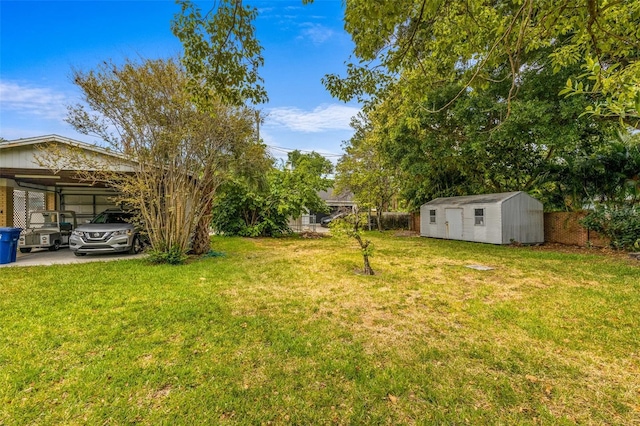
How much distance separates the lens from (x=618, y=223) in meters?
9.16

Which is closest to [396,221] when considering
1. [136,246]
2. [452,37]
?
[136,246]

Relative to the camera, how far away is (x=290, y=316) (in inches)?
160

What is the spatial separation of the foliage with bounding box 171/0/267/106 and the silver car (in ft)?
19.0

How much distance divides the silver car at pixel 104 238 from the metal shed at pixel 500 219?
41.2 ft

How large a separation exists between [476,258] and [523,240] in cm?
415

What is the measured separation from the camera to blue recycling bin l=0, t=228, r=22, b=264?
725 centimetres

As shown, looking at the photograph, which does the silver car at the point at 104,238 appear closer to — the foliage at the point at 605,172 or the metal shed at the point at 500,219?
the metal shed at the point at 500,219

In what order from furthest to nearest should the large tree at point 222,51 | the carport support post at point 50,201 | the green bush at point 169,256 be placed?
the carport support post at point 50,201, the green bush at point 169,256, the large tree at point 222,51

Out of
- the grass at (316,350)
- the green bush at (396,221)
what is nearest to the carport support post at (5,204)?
the grass at (316,350)

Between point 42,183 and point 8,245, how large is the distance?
5424 mm

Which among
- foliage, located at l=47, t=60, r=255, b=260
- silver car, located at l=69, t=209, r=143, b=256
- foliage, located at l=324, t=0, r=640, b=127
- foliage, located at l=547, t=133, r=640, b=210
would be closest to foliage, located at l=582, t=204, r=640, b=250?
foliage, located at l=547, t=133, r=640, b=210

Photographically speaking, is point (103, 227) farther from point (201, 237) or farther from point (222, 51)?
point (222, 51)

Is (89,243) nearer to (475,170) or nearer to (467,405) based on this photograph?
(467,405)

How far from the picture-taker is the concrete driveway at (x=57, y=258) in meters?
7.56
